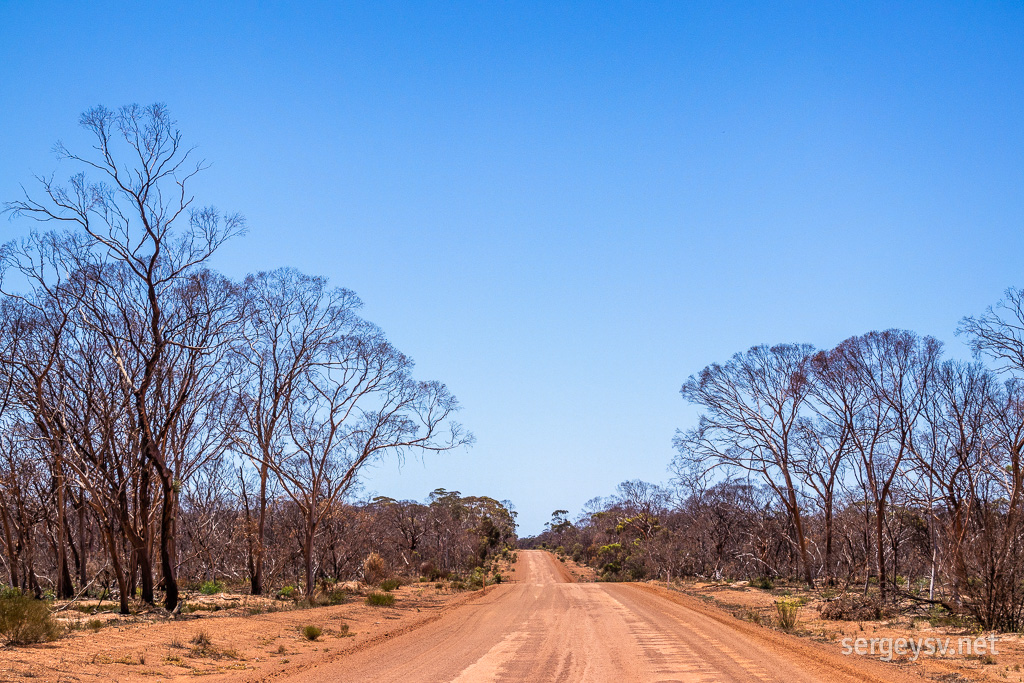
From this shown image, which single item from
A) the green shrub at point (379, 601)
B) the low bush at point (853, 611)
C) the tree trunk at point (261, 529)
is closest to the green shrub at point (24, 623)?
the tree trunk at point (261, 529)

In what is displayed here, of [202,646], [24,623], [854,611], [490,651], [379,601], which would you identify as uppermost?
[24,623]

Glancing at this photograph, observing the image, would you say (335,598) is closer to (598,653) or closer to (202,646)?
(202,646)

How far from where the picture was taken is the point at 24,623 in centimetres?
1131

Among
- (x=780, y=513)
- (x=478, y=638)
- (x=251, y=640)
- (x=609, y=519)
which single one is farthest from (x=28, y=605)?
(x=609, y=519)

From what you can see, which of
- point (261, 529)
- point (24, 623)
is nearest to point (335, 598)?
point (261, 529)

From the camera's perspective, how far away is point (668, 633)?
15.7 meters

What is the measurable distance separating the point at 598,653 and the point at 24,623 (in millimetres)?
9568

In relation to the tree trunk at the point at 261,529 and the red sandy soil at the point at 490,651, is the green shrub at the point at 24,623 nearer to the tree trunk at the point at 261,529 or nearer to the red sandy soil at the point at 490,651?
the red sandy soil at the point at 490,651

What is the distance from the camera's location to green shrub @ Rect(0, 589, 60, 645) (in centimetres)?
1111

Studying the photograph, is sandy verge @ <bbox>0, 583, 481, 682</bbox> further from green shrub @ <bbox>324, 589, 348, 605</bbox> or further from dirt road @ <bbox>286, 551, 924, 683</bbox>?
green shrub @ <bbox>324, 589, 348, 605</bbox>

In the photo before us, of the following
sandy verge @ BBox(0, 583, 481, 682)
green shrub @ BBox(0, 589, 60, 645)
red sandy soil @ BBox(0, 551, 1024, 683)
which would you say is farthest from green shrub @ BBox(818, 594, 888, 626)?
green shrub @ BBox(0, 589, 60, 645)

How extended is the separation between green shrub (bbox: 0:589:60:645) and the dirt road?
4290 millimetres

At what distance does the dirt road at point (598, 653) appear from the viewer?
1053 cm

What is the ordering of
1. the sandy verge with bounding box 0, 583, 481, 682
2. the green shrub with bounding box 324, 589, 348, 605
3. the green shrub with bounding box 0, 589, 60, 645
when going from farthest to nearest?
the green shrub with bounding box 324, 589, 348, 605 < the green shrub with bounding box 0, 589, 60, 645 < the sandy verge with bounding box 0, 583, 481, 682
